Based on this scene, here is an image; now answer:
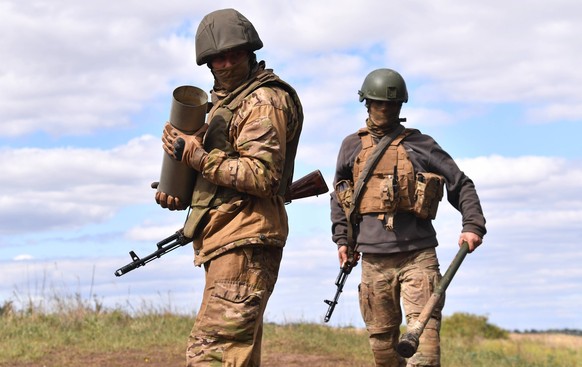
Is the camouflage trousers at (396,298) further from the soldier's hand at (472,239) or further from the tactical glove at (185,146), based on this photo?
the tactical glove at (185,146)

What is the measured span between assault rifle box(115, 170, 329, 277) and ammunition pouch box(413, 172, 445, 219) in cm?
85

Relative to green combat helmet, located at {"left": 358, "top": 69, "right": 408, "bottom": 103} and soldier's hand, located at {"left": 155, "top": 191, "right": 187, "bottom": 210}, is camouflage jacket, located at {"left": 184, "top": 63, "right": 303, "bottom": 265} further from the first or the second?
green combat helmet, located at {"left": 358, "top": 69, "right": 408, "bottom": 103}

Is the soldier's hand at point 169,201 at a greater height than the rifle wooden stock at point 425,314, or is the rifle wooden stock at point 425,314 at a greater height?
the soldier's hand at point 169,201

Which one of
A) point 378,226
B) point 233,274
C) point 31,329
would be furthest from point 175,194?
point 31,329

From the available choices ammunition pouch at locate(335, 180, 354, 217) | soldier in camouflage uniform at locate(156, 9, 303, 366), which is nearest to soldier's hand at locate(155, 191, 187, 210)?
soldier in camouflage uniform at locate(156, 9, 303, 366)

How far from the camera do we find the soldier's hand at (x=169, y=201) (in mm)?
5266

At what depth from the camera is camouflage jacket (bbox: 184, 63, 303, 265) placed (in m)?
4.86

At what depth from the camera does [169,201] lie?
528cm

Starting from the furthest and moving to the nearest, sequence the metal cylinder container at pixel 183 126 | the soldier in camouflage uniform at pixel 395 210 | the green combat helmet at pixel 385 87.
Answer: the green combat helmet at pixel 385 87
the soldier in camouflage uniform at pixel 395 210
the metal cylinder container at pixel 183 126

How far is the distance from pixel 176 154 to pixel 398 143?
104 inches

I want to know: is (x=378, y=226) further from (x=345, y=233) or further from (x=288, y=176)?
(x=288, y=176)

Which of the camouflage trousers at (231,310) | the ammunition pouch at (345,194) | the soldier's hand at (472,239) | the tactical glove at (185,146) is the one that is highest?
the ammunition pouch at (345,194)

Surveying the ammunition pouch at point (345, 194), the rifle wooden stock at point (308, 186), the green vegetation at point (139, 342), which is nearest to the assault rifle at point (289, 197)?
the rifle wooden stock at point (308, 186)

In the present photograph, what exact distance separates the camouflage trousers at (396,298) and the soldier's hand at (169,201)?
2274 mm
